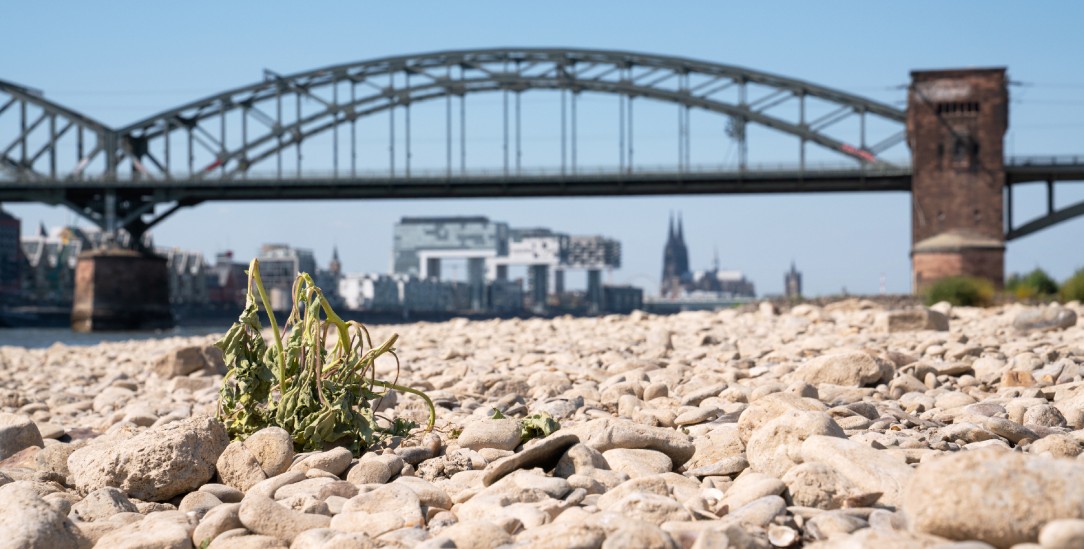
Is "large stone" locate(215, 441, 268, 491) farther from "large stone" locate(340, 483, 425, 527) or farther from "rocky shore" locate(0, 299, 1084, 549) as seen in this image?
"large stone" locate(340, 483, 425, 527)

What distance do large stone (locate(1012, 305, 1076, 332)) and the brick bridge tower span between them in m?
35.7

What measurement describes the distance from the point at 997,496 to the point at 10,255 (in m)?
125

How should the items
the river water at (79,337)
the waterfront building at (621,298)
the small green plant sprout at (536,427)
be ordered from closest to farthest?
1. the small green plant sprout at (536,427)
2. the river water at (79,337)
3. the waterfront building at (621,298)

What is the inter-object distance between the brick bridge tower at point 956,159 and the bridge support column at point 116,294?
4335 centimetres

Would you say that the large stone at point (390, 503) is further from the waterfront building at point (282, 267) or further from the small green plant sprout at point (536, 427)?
the waterfront building at point (282, 267)

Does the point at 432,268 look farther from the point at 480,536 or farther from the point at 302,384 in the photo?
the point at 480,536

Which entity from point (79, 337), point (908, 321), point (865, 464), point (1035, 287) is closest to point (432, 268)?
point (79, 337)

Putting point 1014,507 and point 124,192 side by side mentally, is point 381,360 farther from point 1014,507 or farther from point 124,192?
point 124,192

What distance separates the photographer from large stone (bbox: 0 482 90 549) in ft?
10.7

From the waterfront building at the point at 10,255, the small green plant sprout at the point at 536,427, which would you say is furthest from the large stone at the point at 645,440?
the waterfront building at the point at 10,255

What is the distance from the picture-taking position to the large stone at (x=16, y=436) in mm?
5461

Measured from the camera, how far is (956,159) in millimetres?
46719

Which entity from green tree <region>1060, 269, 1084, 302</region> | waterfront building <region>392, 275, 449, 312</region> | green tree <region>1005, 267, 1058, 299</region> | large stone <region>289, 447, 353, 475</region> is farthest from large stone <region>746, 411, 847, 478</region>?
waterfront building <region>392, 275, 449, 312</region>

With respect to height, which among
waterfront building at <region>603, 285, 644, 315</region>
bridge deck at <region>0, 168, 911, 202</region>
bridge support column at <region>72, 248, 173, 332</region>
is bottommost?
waterfront building at <region>603, 285, 644, 315</region>
